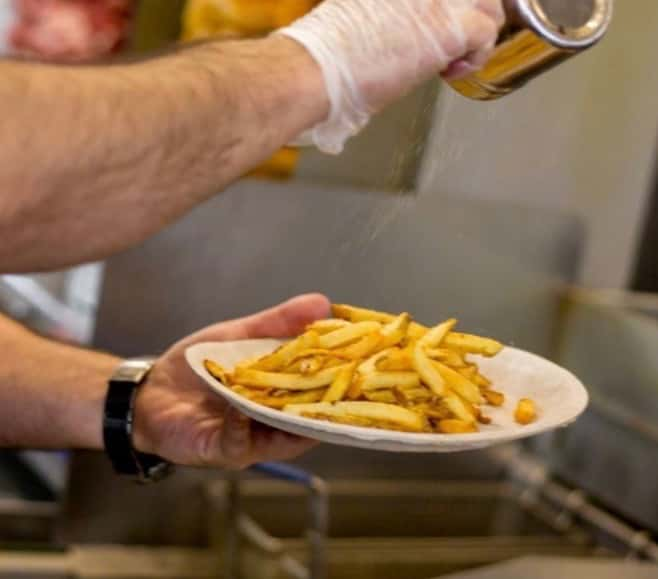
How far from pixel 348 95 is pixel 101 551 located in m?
0.95

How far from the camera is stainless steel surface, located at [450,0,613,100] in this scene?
2.05 ft

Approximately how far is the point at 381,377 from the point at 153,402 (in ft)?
1.02

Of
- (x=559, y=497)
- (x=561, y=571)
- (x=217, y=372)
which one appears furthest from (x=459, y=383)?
(x=559, y=497)

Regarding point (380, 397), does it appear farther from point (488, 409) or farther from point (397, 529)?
point (397, 529)

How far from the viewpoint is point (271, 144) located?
0.66 metres

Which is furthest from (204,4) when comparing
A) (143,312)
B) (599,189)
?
(599,189)

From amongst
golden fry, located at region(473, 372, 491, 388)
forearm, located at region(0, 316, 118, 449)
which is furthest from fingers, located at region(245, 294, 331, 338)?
forearm, located at region(0, 316, 118, 449)

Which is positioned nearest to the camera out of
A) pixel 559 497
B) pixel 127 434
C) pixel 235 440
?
pixel 235 440

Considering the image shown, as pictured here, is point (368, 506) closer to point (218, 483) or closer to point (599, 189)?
point (218, 483)

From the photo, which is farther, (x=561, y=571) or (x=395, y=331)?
(x=561, y=571)

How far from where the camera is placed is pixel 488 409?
663 mm

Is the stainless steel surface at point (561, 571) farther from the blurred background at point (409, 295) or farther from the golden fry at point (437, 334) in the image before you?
the golden fry at point (437, 334)

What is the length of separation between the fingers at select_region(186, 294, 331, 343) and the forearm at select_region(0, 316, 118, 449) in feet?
0.63

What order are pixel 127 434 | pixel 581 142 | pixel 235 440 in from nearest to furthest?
pixel 235 440
pixel 127 434
pixel 581 142
